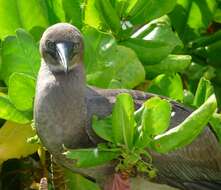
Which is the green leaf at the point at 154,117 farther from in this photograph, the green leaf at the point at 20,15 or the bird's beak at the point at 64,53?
the green leaf at the point at 20,15

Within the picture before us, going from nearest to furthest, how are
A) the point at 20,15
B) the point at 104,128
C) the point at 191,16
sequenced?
the point at 104,128, the point at 20,15, the point at 191,16

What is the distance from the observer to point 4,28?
2703mm

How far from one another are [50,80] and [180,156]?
44 cm

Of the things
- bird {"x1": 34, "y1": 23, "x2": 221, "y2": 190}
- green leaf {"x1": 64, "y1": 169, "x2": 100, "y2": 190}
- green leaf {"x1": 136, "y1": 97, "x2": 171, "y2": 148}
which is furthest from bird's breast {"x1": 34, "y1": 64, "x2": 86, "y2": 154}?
green leaf {"x1": 136, "y1": 97, "x2": 171, "y2": 148}

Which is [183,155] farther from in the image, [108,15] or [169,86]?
[108,15]

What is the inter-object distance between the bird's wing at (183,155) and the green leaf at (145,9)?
0.27 metres

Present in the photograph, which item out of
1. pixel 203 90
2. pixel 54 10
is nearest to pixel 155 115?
pixel 203 90

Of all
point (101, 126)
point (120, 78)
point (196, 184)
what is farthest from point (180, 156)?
point (101, 126)

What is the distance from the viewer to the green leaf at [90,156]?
2.19 metres

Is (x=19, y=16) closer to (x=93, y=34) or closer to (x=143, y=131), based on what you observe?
(x=93, y=34)

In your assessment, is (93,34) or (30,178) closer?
(93,34)

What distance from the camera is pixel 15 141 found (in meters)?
2.64

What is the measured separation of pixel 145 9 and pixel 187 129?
0.72 meters

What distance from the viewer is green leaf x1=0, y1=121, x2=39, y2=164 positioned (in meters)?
2.64
